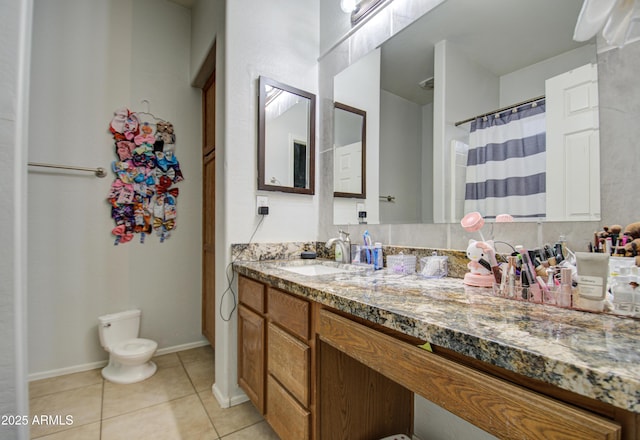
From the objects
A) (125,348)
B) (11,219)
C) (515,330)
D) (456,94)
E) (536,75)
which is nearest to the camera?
(515,330)

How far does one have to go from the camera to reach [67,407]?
166cm

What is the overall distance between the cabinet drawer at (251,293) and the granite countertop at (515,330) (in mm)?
426

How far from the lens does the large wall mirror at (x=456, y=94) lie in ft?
3.10

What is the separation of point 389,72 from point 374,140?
37cm

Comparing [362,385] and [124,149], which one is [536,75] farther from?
[124,149]

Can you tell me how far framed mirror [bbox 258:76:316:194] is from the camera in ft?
5.93

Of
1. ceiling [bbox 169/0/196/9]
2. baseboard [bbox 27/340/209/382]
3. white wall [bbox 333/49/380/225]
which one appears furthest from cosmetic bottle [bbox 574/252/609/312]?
ceiling [bbox 169/0/196/9]

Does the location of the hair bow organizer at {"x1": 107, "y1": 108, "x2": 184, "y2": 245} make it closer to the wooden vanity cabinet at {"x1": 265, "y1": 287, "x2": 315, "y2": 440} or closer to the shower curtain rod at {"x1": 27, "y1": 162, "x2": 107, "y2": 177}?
the shower curtain rod at {"x1": 27, "y1": 162, "x2": 107, "y2": 177}

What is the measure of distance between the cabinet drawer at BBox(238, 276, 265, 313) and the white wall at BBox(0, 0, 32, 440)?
816 millimetres

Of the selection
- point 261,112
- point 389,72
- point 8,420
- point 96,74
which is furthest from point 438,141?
point 96,74

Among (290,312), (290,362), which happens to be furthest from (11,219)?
(290,362)

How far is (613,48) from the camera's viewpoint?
2.84ft

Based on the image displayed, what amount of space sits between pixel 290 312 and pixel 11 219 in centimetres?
86

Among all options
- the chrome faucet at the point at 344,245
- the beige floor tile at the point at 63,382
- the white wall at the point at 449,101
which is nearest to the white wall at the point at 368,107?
the chrome faucet at the point at 344,245
